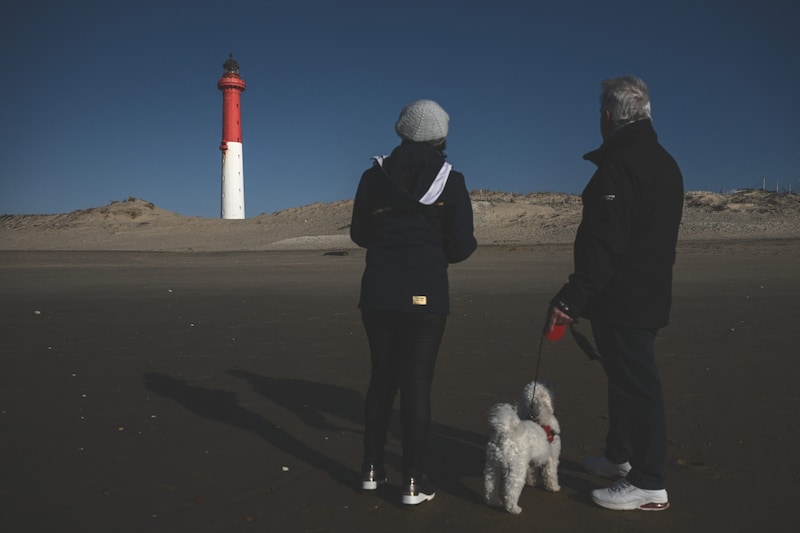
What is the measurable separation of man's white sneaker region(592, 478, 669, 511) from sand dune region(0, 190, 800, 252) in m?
25.5

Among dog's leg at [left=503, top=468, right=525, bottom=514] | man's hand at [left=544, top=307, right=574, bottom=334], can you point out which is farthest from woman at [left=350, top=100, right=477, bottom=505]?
man's hand at [left=544, top=307, right=574, bottom=334]

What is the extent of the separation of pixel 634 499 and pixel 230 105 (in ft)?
146

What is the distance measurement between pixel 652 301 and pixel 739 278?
13.1 m

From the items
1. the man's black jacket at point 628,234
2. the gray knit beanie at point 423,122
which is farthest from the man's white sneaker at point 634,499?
the gray knit beanie at point 423,122

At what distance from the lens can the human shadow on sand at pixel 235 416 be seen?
4.36 metres

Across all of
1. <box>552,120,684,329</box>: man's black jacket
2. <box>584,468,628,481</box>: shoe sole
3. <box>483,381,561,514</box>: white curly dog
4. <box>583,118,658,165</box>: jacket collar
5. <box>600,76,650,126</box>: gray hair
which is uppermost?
<box>600,76,650,126</box>: gray hair

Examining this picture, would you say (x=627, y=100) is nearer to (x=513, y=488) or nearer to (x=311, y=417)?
(x=513, y=488)

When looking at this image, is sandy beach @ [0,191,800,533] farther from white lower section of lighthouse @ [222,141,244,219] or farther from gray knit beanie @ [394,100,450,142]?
white lower section of lighthouse @ [222,141,244,219]

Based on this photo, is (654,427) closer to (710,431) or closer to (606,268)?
(606,268)

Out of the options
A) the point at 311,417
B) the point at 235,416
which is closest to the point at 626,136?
the point at 311,417

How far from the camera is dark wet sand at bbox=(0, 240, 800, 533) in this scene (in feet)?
12.0

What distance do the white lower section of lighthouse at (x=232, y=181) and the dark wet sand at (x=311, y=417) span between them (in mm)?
33955

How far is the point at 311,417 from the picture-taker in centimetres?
544

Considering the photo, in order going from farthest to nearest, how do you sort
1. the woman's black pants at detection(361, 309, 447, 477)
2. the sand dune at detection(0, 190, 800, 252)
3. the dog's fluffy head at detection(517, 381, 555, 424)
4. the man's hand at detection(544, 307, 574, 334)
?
the sand dune at detection(0, 190, 800, 252) → the dog's fluffy head at detection(517, 381, 555, 424) → the woman's black pants at detection(361, 309, 447, 477) → the man's hand at detection(544, 307, 574, 334)
